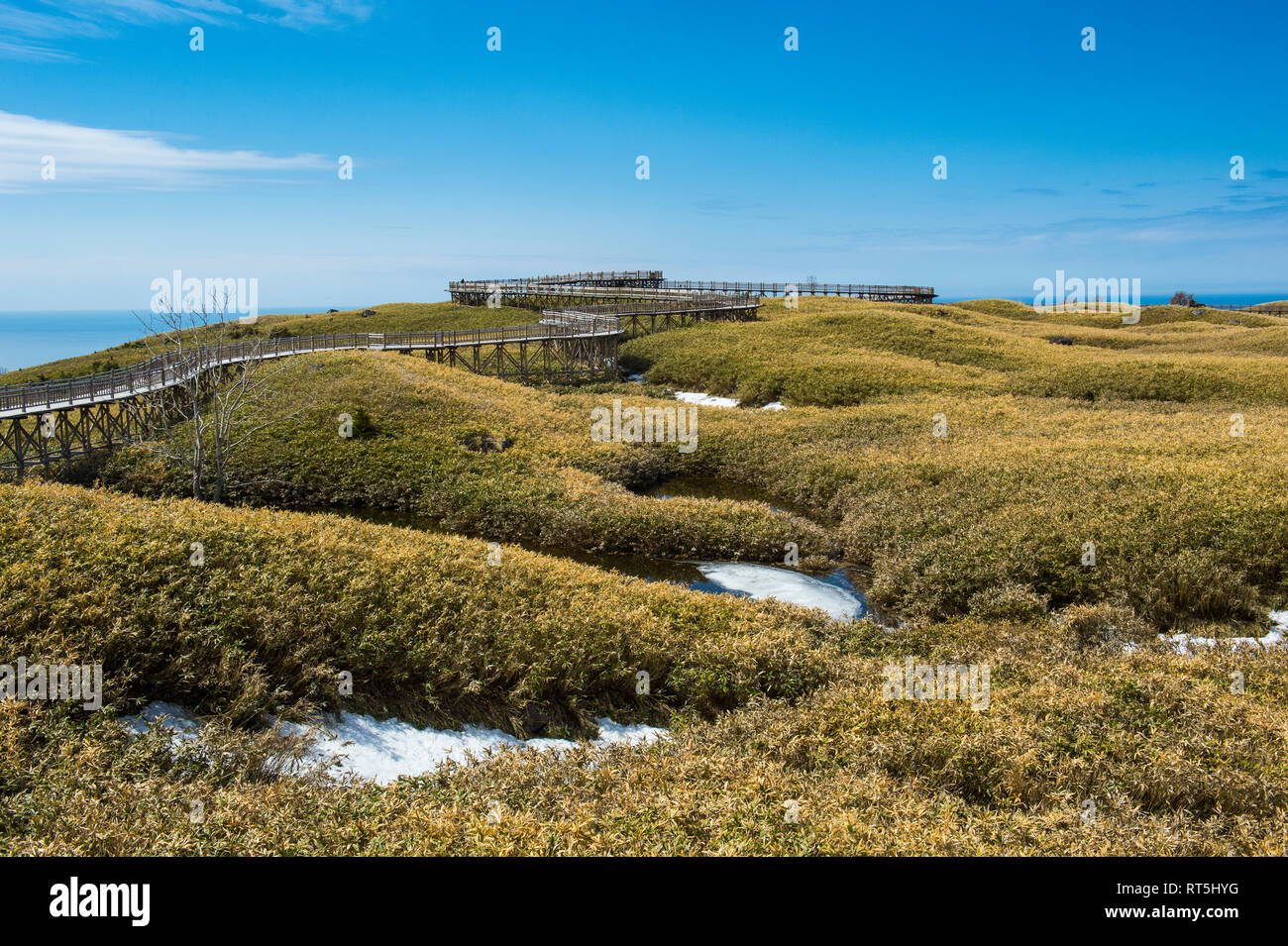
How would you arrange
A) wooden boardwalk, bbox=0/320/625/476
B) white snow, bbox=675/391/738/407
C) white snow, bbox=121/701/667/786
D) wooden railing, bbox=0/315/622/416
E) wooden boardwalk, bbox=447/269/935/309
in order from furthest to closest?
wooden boardwalk, bbox=447/269/935/309
white snow, bbox=675/391/738/407
wooden boardwalk, bbox=0/320/625/476
wooden railing, bbox=0/315/622/416
white snow, bbox=121/701/667/786

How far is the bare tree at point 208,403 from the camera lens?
86.9 feet

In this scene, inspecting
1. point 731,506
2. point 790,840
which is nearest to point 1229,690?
point 790,840

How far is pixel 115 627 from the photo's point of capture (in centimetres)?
1116

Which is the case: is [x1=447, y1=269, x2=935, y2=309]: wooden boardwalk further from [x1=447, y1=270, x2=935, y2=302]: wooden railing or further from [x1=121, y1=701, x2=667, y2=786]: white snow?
[x1=121, y1=701, x2=667, y2=786]: white snow

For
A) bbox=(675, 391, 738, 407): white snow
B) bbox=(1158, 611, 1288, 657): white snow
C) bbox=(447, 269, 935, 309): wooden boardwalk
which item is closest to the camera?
bbox=(1158, 611, 1288, 657): white snow

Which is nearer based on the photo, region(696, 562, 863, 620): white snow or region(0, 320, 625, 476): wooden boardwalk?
region(696, 562, 863, 620): white snow

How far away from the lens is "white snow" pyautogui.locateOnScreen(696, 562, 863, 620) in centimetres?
2045

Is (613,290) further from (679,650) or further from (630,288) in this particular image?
(679,650)

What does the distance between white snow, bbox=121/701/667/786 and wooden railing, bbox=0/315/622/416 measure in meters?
17.6

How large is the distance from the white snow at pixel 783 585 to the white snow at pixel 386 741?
854 cm

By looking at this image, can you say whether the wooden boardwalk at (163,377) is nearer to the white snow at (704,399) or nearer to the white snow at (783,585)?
the white snow at (704,399)

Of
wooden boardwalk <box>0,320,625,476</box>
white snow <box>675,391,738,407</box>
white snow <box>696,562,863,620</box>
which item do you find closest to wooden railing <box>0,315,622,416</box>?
wooden boardwalk <box>0,320,625,476</box>

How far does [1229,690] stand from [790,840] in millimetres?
9670

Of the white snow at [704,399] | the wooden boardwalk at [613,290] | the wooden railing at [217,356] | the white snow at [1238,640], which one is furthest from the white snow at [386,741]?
the wooden boardwalk at [613,290]
